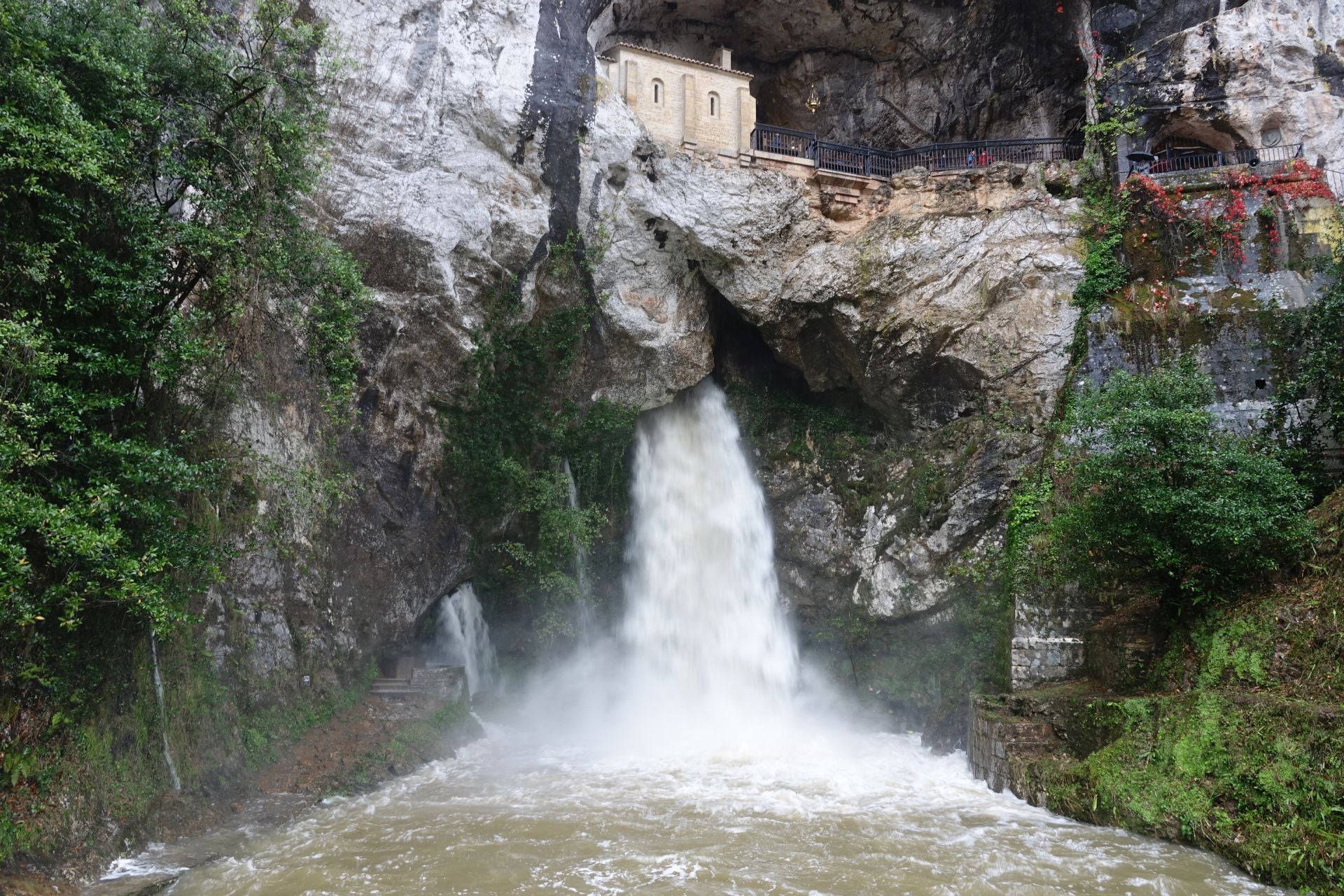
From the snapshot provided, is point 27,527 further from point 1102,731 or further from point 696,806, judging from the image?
point 1102,731

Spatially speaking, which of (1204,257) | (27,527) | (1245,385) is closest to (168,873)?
(27,527)

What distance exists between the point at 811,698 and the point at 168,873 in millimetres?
11277

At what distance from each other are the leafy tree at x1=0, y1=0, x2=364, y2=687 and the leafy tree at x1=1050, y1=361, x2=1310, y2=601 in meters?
10.1

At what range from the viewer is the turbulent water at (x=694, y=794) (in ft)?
25.7

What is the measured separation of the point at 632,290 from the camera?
16.2 metres

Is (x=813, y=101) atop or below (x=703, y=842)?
atop

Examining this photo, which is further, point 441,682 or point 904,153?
point 904,153

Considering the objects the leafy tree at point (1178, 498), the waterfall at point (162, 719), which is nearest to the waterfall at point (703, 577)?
the leafy tree at point (1178, 498)

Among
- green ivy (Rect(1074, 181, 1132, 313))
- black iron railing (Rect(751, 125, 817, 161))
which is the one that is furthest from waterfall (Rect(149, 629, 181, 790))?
green ivy (Rect(1074, 181, 1132, 313))

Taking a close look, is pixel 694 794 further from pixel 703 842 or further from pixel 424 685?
pixel 424 685

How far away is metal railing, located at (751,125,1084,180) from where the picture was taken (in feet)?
60.4

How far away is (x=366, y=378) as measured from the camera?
13602mm

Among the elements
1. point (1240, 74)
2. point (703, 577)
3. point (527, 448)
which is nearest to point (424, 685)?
point (527, 448)

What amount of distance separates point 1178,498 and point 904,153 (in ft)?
39.7
